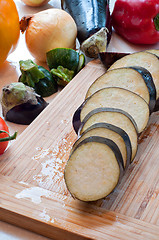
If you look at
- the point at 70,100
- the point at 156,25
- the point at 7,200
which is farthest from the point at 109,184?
the point at 156,25

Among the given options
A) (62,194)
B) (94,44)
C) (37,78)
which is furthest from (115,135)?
(94,44)

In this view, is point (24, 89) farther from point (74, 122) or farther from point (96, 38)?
point (96, 38)

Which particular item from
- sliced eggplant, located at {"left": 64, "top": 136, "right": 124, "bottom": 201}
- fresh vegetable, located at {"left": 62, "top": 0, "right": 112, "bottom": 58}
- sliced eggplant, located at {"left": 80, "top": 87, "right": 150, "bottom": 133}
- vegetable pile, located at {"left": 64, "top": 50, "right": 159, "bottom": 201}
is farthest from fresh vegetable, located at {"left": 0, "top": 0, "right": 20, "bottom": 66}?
sliced eggplant, located at {"left": 64, "top": 136, "right": 124, "bottom": 201}

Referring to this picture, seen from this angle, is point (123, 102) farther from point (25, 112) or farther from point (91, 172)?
point (25, 112)

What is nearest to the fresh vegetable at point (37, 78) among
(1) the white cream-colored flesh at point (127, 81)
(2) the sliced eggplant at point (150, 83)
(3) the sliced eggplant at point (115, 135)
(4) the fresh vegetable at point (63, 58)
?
(4) the fresh vegetable at point (63, 58)

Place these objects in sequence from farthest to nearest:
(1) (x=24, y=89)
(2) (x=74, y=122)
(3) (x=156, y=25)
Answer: (3) (x=156, y=25) < (1) (x=24, y=89) < (2) (x=74, y=122)
